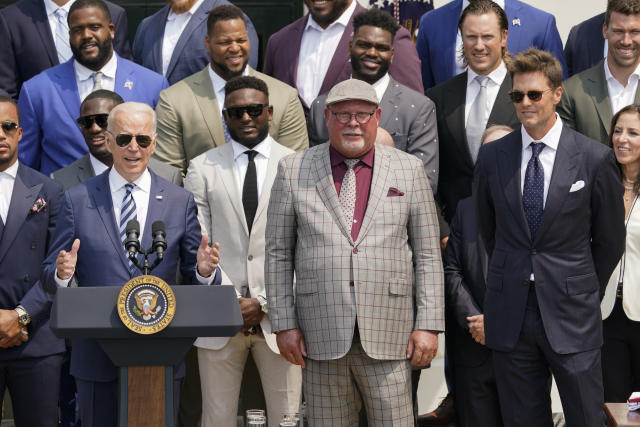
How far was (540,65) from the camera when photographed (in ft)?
17.6

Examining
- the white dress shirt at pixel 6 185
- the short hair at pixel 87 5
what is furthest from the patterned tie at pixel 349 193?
the short hair at pixel 87 5

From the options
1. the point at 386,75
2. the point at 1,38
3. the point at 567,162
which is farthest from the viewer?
the point at 1,38

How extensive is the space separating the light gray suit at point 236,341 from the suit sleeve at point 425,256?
3.57ft

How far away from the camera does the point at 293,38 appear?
749 cm

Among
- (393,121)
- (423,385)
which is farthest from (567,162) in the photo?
(423,385)

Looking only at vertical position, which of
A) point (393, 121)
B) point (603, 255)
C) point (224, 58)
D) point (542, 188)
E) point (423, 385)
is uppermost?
point (224, 58)

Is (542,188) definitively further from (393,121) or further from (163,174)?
(163,174)

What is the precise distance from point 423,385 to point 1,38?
12.1 feet

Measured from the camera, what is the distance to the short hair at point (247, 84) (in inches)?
252

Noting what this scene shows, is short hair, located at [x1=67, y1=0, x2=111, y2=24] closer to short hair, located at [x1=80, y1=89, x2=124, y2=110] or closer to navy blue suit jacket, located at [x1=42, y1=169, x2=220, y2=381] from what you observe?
short hair, located at [x1=80, y1=89, x2=124, y2=110]

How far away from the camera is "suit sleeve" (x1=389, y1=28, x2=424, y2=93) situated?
7.13 meters

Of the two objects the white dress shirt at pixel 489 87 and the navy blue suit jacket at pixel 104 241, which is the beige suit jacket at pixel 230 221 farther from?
the white dress shirt at pixel 489 87

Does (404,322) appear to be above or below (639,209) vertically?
below

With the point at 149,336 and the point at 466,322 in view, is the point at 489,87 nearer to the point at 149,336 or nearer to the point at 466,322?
the point at 466,322
